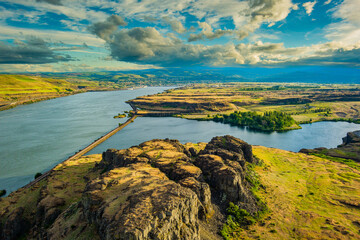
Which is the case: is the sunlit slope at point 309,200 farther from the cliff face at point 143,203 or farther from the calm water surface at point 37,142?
the calm water surface at point 37,142

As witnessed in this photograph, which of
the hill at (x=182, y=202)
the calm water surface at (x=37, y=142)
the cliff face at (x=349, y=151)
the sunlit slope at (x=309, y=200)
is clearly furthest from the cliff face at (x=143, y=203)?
the cliff face at (x=349, y=151)

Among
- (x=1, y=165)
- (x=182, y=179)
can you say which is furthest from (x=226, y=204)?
(x=1, y=165)

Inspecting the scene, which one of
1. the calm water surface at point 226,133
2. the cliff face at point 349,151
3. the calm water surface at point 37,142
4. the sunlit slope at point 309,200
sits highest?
the cliff face at point 349,151

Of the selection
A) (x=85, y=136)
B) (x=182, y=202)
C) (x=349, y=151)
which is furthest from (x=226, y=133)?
(x=182, y=202)

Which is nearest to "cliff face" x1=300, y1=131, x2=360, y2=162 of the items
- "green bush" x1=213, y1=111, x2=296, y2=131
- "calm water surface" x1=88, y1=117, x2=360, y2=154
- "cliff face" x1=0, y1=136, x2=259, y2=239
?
"calm water surface" x1=88, y1=117, x2=360, y2=154

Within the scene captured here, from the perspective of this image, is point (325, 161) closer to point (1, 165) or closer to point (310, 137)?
point (310, 137)

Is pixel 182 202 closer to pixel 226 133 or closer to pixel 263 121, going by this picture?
pixel 226 133
